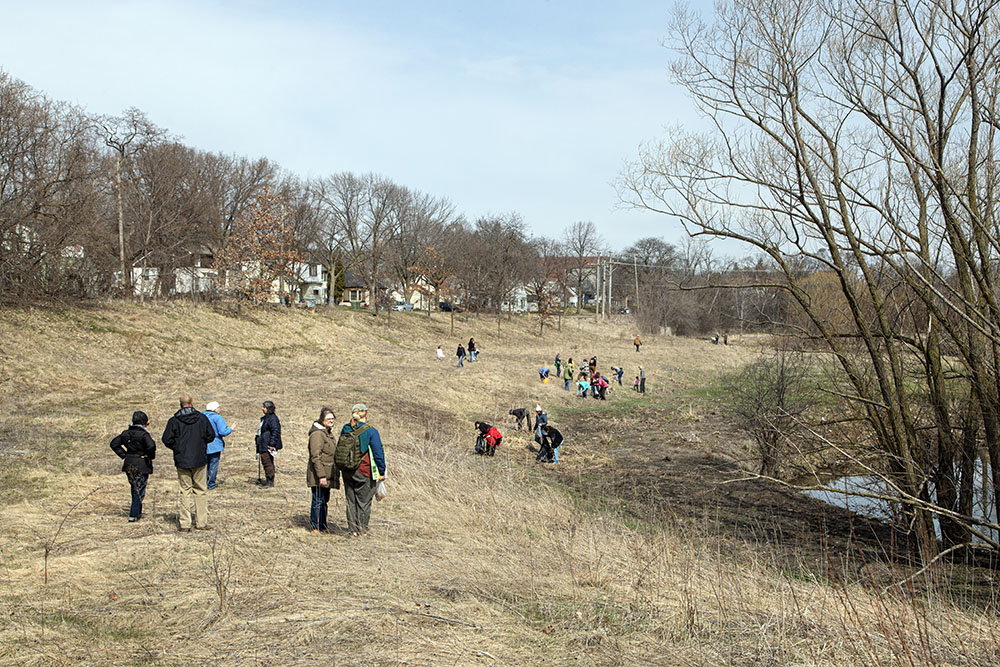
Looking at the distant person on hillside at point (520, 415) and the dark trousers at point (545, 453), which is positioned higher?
the distant person on hillside at point (520, 415)

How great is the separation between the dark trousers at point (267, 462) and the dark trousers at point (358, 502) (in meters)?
3.10

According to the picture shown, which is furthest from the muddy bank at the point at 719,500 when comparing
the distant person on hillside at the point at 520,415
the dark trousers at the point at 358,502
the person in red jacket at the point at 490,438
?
the dark trousers at the point at 358,502

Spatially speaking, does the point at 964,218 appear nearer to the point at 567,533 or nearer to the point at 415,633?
the point at 567,533

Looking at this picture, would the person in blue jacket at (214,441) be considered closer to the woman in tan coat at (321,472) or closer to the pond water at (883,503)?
the woman in tan coat at (321,472)

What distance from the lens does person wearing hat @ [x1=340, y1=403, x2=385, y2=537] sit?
8.18m

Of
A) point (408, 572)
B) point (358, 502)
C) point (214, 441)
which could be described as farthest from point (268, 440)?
point (408, 572)

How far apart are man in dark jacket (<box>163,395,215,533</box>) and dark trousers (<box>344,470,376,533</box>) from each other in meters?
1.61

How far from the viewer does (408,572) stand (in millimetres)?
6957

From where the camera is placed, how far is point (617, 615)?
229 inches

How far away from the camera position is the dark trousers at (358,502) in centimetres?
834

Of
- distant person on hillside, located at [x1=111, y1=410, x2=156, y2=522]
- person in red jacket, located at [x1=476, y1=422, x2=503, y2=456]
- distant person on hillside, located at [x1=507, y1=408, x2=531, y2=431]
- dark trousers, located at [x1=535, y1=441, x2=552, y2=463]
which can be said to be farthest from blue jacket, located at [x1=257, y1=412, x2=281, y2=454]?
distant person on hillside, located at [x1=507, y1=408, x2=531, y2=431]

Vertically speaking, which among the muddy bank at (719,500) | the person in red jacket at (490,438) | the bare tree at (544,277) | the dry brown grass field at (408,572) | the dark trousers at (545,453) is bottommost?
the muddy bank at (719,500)

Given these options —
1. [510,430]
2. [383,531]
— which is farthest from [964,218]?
[510,430]

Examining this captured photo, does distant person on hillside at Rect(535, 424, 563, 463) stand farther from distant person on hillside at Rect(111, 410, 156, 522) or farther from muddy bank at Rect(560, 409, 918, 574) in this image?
distant person on hillside at Rect(111, 410, 156, 522)
